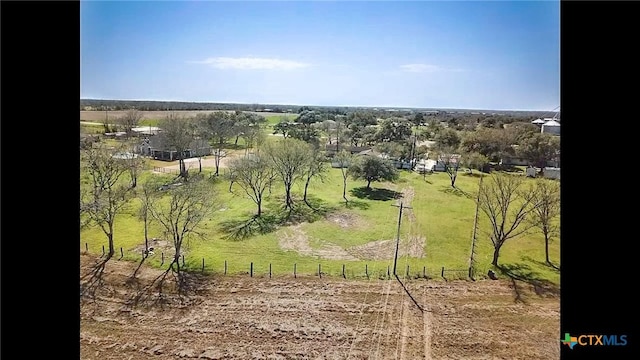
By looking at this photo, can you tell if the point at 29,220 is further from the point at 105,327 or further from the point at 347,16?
the point at 347,16

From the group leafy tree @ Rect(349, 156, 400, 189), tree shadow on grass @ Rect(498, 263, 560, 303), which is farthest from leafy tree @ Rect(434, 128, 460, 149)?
tree shadow on grass @ Rect(498, 263, 560, 303)

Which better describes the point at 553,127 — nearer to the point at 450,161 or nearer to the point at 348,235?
the point at 348,235

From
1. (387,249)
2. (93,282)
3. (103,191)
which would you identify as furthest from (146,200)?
(387,249)

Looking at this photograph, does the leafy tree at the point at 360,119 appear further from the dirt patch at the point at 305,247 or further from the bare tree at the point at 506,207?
the dirt patch at the point at 305,247

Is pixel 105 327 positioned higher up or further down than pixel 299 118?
further down

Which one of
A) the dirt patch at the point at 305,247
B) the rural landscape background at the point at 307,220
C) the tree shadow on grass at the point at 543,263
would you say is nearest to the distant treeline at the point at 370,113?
the rural landscape background at the point at 307,220
